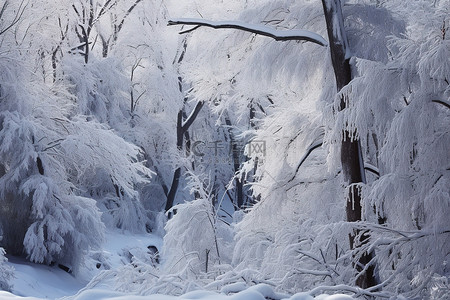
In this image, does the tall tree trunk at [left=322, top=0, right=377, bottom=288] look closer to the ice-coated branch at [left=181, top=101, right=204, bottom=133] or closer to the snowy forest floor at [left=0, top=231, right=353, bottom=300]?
the snowy forest floor at [left=0, top=231, right=353, bottom=300]

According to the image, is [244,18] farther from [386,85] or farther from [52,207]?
[52,207]

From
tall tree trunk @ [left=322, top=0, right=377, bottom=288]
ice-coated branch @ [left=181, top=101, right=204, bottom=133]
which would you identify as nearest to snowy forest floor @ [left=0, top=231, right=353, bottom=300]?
tall tree trunk @ [left=322, top=0, right=377, bottom=288]

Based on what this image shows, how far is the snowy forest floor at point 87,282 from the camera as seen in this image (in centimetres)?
275

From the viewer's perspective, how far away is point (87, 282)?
37.8ft

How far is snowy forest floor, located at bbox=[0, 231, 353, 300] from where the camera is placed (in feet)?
9.02

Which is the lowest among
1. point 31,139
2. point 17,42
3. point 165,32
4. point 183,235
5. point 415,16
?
point 183,235

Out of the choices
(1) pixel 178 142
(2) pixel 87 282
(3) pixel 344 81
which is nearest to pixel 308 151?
(3) pixel 344 81

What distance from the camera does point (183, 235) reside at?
7465 millimetres

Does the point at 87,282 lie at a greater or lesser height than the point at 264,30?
lesser

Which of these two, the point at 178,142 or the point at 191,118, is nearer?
the point at 191,118

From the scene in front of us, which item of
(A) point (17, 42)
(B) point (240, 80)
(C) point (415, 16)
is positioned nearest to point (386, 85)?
(C) point (415, 16)

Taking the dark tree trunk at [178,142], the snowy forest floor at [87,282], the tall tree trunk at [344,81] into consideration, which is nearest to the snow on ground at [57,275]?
the snowy forest floor at [87,282]

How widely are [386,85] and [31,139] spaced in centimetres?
864

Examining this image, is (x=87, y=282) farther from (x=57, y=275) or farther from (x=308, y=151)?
(x=308, y=151)
